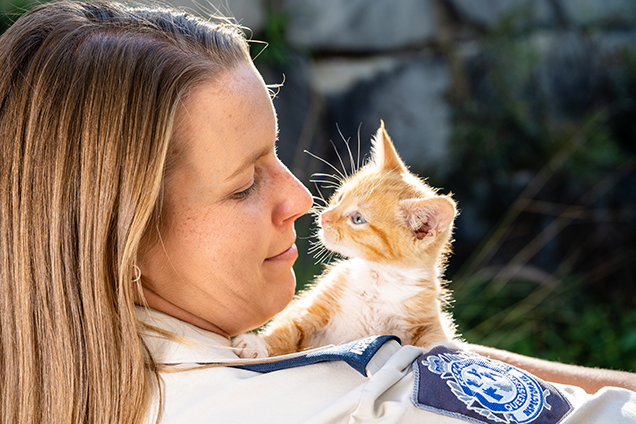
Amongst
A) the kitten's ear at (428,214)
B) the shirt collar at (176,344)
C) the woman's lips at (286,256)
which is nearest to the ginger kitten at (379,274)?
the kitten's ear at (428,214)

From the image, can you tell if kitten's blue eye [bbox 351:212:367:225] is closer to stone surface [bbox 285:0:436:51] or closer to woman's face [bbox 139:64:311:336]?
woman's face [bbox 139:64:311:336]

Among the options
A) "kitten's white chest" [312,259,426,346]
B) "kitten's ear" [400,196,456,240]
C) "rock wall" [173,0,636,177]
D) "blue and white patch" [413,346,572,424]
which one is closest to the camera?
"blue and white patch" [413,346,572,424]

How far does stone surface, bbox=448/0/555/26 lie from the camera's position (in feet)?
18.8

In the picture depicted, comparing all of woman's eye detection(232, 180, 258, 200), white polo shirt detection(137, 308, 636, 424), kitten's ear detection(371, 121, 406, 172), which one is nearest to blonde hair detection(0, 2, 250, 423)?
white polo shirt detection(137, 308, 636, 424)

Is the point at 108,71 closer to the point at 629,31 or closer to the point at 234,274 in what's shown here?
the point at 234,274

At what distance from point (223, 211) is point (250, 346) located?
380mm

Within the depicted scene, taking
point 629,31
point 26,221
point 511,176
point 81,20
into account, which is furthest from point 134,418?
point 629,31

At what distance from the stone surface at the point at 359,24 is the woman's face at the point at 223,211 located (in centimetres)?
438

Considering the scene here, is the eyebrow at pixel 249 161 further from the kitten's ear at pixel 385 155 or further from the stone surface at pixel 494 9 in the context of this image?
the stone surface at pixel 494 9

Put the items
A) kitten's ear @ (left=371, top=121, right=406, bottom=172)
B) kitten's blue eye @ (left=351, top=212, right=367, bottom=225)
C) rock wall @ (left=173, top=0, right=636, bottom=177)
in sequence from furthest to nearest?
rock wall @ (left=173, top=0, right=636, bottom=177), kitten's ear @ (left=371, top=121, right=406, bottom=172), kitten's blue eye @ (left=351, top=212, right=367, bottom=225)

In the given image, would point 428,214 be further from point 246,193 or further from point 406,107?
point 406,107

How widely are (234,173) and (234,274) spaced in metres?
0.24

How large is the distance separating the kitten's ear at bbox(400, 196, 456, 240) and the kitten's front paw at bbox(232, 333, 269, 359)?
0.55m

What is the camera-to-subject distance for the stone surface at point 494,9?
573cm
